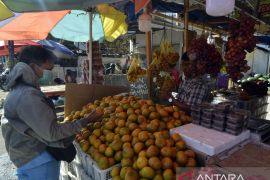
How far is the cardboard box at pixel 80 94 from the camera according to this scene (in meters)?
2.99

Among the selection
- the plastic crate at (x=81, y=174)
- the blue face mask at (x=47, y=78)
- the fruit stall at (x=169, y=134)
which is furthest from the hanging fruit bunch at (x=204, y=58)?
the blue face mask at (x=47, y=78)

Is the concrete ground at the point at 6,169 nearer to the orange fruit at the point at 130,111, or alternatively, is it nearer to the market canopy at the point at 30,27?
the market canopy at the point at 30,27

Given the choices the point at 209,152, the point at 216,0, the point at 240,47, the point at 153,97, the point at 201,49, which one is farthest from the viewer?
the point at 153,97

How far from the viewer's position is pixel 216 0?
188cm

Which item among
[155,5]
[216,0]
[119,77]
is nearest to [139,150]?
[216,0]

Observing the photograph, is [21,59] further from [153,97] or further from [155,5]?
[155,5]

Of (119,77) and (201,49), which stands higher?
(201,49)

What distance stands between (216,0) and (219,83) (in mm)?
5357

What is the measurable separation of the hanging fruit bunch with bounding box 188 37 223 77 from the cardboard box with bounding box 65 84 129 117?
4.15ft

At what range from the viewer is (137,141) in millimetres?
2008

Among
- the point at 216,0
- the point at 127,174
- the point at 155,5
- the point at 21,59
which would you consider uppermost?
the point at 155,5

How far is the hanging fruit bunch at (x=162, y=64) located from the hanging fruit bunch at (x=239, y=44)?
3.60ft

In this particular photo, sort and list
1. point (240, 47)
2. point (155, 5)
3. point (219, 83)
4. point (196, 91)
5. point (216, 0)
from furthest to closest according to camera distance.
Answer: point (219, 83) → point (155, 5) → point (196, 91) → point (240, 47) → point (216, 0)

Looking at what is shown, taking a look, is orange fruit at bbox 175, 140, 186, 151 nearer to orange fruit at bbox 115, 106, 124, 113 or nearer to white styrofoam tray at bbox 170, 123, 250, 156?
white styrofoam tray at bbox 170, 123, 250, 156
